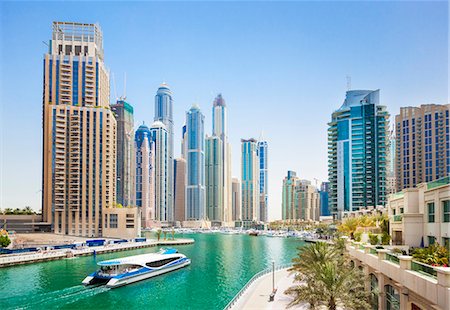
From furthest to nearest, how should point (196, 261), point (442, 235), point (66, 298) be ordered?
point (196, 261)
point (66, 298)
point (442, 235)

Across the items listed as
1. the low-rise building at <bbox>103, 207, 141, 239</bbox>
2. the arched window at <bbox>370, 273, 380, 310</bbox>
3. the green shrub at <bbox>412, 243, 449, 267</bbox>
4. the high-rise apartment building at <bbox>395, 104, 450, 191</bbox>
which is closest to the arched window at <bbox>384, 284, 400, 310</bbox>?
the arched window at <bbox>370, 273, 380, 310</bbox>

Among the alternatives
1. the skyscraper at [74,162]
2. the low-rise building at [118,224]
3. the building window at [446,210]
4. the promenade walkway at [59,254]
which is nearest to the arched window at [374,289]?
the building window at [446,210]

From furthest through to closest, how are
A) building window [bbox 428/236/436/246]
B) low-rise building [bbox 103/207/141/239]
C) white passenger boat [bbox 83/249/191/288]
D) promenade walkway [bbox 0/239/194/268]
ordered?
low-rise building [bbox 103/207/141/239] < promenade walkway [bbox 0/239/194/268] < white passenger boat [bbox 83/249/191/288] < building window [bbox 428/236/436/246]

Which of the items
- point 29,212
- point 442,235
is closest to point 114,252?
point 29,212

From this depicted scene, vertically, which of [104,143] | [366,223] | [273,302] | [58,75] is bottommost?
[273,302]

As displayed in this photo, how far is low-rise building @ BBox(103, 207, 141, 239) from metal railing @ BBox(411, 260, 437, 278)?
10865 cm

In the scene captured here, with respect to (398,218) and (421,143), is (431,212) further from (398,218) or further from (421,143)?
(421,143)

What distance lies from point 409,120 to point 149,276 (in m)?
99.0

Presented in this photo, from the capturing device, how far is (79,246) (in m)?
88.9

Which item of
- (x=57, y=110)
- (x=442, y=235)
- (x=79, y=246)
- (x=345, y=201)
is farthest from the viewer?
(x=345, y=201)

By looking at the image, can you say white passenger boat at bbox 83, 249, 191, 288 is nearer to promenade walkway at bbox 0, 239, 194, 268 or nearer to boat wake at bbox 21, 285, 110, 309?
Answer: boat wake at bbox 21, 285, 110, 309

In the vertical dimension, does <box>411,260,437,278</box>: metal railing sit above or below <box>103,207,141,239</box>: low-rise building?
above

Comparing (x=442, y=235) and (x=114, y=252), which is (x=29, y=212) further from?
(x=442, y=235)

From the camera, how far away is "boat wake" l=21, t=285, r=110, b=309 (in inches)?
1571
